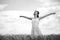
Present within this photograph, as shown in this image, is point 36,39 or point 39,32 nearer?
point 36,39

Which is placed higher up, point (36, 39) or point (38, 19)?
point (38, 19)

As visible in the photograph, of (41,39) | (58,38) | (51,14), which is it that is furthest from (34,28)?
(41,39)

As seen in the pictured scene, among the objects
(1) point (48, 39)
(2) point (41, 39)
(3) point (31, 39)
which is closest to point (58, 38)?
(1) point (48, 39)

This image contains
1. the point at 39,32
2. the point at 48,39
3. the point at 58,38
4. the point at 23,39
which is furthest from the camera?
the point at 39,32

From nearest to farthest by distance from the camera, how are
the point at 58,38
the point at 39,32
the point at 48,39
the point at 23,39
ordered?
1. the point at 23,39
2. the point at 48,39
3. the point at 58,38
4. the point at 39,32

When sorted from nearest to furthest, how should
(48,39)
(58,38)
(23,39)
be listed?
(23,39), (48,39), (58,38)

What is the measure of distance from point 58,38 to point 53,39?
1.39ft

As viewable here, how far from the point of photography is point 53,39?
398cm

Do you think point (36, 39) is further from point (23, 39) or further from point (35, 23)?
point (35, 23)

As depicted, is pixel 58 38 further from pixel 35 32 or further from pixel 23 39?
pixel 35 32

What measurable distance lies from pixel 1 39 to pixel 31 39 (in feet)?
3.94

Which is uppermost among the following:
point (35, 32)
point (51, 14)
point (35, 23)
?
point (51, 14)

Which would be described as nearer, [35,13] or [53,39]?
[53,39]

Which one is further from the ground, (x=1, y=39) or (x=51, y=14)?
(x=51, y=14)
